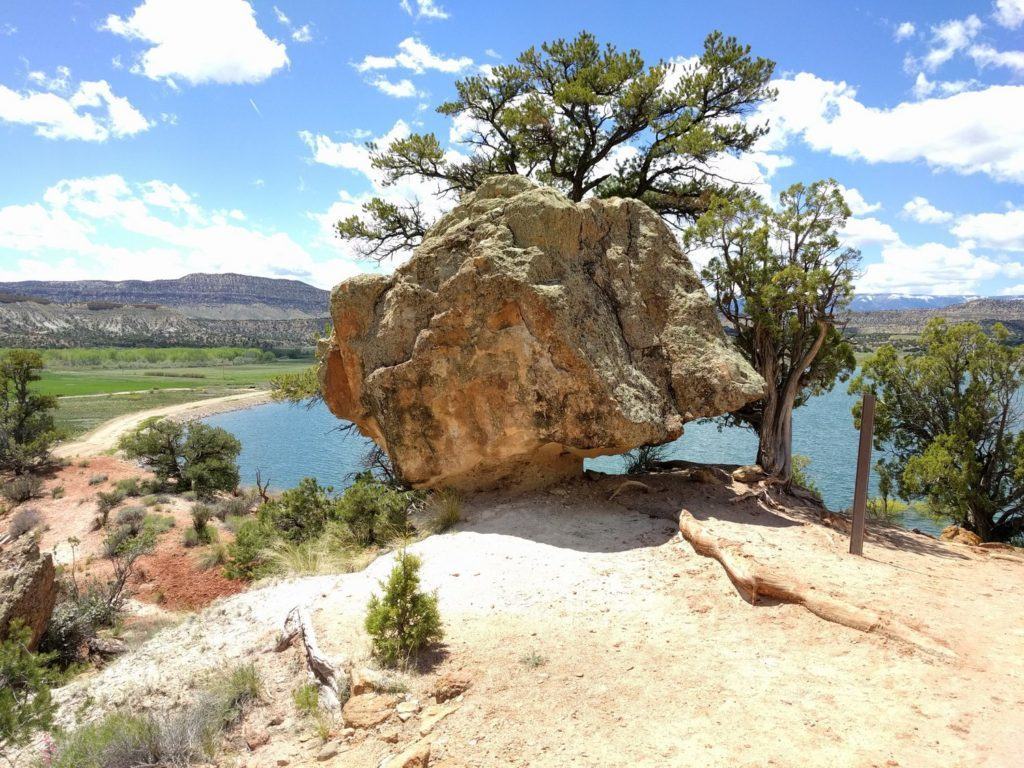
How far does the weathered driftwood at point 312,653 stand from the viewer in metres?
5.46

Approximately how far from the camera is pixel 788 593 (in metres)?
6.11

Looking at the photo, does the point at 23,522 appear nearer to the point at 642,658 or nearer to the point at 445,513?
the point at 445,513

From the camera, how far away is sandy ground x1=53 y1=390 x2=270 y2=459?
133 feet

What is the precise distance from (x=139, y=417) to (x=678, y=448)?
48.0 m

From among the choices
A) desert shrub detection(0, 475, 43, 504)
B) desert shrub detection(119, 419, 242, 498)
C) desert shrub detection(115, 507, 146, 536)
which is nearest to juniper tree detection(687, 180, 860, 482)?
desert shrub detection(115, 507, 146, 536)

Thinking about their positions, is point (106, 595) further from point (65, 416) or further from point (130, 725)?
point (65, 416)

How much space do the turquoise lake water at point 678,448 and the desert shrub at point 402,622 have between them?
12.6 metres

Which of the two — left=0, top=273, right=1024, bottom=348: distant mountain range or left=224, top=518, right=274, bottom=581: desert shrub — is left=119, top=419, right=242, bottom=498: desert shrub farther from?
left=0, top=273, right=1024, bottom=348: distant mountain range

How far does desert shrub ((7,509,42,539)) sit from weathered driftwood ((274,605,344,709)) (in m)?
19.1

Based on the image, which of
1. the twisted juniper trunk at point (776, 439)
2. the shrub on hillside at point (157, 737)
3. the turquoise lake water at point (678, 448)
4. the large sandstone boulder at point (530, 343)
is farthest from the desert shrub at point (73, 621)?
the twisted juniper trunk at point (776, 439)

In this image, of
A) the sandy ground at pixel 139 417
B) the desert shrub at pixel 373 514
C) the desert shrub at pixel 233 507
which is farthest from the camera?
the sandy ground at pixel 139 417

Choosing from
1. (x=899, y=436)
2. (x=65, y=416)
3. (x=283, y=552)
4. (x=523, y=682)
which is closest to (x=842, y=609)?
(x=523, y=682)

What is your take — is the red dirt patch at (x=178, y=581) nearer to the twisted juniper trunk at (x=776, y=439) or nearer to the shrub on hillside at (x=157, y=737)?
the shrub on hillside at (x=157, y=737)

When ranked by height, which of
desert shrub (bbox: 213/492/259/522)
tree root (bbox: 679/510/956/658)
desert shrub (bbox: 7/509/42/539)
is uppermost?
tree root (bbox: 679/510/956/658)
